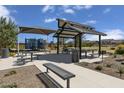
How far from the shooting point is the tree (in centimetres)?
1941

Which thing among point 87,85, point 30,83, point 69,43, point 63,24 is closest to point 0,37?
point 63,24

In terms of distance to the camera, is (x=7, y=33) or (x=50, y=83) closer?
(x=50, y=83)

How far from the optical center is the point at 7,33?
1950 cm

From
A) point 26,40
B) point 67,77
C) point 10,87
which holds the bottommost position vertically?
point 10,87

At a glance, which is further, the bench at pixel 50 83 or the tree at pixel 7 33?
the tree at pixel 7 33

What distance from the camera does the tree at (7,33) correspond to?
19.4m

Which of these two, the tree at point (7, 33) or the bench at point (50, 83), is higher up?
the tree at point (7, 33)

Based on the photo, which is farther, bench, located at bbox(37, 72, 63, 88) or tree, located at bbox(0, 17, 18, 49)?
tree, located at bbox(0, 17, 18, 49)

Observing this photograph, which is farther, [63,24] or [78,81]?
[63,24]

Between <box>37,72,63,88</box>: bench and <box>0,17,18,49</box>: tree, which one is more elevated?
Result: <box>0,17,18,49</box>: tree

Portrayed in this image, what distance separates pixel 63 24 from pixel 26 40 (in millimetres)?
11341
